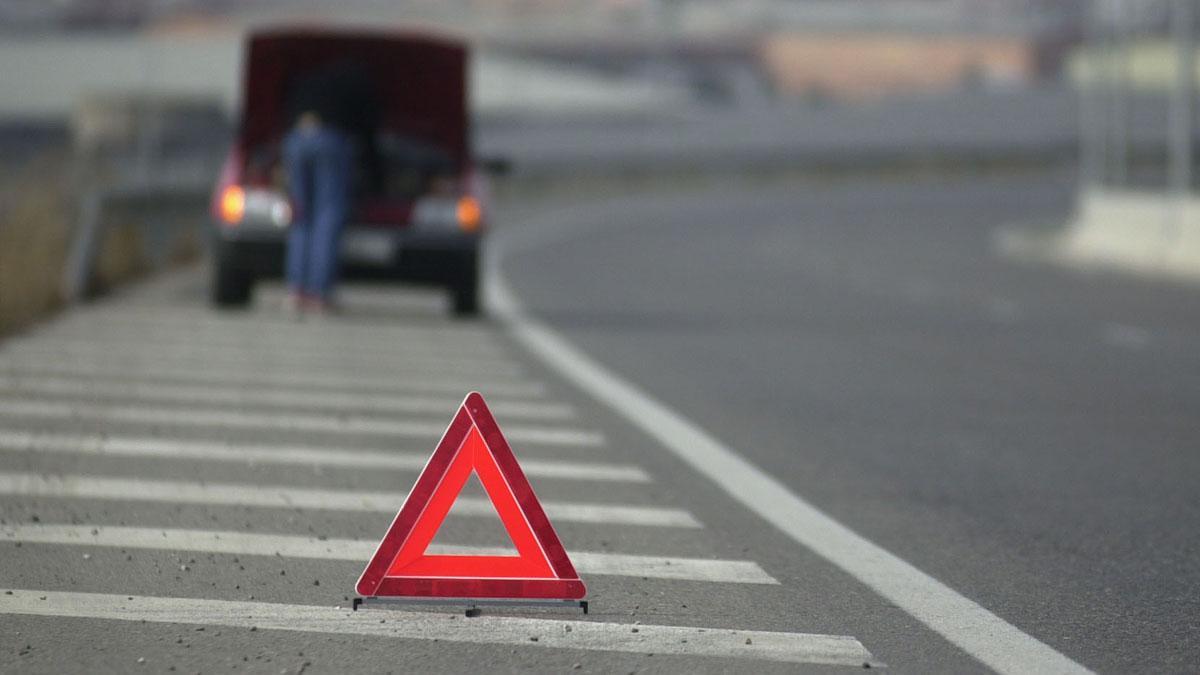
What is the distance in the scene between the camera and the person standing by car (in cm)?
1738

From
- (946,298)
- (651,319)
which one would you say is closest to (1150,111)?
(946,298)

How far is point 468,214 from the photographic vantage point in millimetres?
17906

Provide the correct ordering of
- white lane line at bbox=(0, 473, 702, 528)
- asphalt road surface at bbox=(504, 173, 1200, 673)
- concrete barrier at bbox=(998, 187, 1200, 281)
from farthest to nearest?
1. concrete barrier at bbox=(998, 187, 1200, 281)
2. white lane line at bbox=(0, 473, 702, 528)
3. asphalt road surface at bbox=(504, 173, 1200, 673)

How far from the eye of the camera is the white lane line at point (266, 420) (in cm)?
1080

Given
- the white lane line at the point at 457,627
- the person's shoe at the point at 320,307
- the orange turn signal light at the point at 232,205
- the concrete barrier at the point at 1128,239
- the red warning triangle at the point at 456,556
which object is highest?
the red warning triangle at the point at 456,556

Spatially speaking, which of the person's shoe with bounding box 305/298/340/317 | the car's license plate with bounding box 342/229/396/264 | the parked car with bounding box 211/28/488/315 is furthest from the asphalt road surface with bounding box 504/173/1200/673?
the person's shoe with bounding box 305/298/340/317

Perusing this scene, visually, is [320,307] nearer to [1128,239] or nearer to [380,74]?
[380,74]

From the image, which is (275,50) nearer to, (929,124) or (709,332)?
(709,332)

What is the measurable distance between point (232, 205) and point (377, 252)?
112 cm

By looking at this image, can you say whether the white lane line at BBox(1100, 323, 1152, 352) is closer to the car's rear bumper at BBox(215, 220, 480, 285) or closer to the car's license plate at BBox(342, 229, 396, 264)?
the car's rear bumper at BBox(215, 220, 480, 285)

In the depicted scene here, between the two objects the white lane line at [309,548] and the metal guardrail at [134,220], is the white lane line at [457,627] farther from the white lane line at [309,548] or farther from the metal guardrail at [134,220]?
the metal guardrail at [134,220]

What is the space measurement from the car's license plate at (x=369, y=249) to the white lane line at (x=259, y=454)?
7619 millimetres

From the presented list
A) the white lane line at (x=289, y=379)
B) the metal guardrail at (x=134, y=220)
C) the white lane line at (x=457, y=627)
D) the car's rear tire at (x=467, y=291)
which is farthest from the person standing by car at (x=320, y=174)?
the white lane line at (x=457, y=627)

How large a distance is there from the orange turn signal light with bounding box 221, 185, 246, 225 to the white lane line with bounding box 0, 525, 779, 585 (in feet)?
32.8
